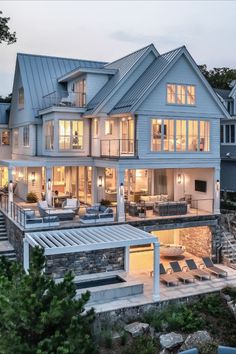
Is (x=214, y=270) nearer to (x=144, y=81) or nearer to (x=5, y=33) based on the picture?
(x=144, y=81)

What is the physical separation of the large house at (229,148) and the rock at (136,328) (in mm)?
20327

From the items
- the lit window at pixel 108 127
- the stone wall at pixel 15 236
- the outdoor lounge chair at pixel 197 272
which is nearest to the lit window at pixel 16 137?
the lit window at pixel 108 127

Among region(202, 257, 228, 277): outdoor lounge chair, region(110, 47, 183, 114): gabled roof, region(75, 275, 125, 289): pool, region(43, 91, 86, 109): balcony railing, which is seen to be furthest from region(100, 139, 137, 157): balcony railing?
region(75, 275, 125, 289): pool

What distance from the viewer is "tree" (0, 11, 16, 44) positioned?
75.2 ft

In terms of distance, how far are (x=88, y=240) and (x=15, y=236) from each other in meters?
5.09

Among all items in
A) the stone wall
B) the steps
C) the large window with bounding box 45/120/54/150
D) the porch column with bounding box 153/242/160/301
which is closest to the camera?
the porch column with bounding box 153/242/160/301

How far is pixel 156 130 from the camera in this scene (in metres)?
22.8

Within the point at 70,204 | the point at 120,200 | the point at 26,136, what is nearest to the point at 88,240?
the point at 120,200

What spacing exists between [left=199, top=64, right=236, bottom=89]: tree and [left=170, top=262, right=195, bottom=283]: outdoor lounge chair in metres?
40.7

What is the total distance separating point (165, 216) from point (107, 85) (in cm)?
973

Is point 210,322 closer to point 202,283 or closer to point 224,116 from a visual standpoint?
point 202,283

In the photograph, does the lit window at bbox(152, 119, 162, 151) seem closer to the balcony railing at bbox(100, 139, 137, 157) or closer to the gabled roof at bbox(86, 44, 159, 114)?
the balcony railing at bbox(100, 139, 137, 157)

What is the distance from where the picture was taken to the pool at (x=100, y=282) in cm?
1794

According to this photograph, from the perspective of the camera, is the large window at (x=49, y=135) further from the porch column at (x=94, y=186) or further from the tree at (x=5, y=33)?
the tree at (x=5, y=33)
